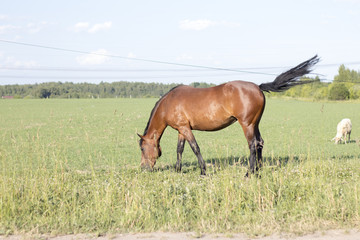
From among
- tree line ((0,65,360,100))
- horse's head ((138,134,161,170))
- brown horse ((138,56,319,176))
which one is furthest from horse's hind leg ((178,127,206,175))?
tree line ((0,65,360,100))

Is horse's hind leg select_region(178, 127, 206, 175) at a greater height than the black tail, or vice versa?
the black tail

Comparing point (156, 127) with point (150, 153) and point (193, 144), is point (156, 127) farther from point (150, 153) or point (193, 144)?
point (193, 144)

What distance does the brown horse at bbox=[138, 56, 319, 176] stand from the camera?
9594mm

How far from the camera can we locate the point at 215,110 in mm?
9961

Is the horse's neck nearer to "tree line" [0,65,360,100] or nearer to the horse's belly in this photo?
the horse's belly

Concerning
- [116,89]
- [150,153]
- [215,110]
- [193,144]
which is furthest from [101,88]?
[215,110]

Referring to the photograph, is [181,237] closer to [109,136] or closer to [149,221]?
[149,221]

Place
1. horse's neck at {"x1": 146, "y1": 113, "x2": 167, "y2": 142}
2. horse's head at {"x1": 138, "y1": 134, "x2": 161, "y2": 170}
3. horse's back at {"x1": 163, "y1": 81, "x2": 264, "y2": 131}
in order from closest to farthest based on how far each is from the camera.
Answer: horse's back at {"x1": 163, "y1": 81, "x2": 264, "y2": 131} < horse's head at {"x1": 138, "y1": 134, "x2": 161, "y2": 170} < horse's neck at {"x1": 146, "y1": 113, "x2": 167, "y2": 142}

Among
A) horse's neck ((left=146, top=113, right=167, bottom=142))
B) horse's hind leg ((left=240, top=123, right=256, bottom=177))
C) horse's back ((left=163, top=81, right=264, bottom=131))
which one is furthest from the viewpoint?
horse's neck ((left=146, top=113, right=167, bottom=142))

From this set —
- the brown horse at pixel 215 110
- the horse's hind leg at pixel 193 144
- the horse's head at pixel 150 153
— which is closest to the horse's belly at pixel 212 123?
the brown horse at pixel 215 110

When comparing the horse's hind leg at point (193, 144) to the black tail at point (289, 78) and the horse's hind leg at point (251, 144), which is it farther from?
the black tail at point (289, 78)

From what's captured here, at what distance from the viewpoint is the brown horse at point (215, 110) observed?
9.59 meters

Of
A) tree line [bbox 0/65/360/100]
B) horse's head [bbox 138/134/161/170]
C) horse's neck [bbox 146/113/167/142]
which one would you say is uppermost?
tree line [bbox 0/65/360/100]

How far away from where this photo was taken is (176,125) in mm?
10305
